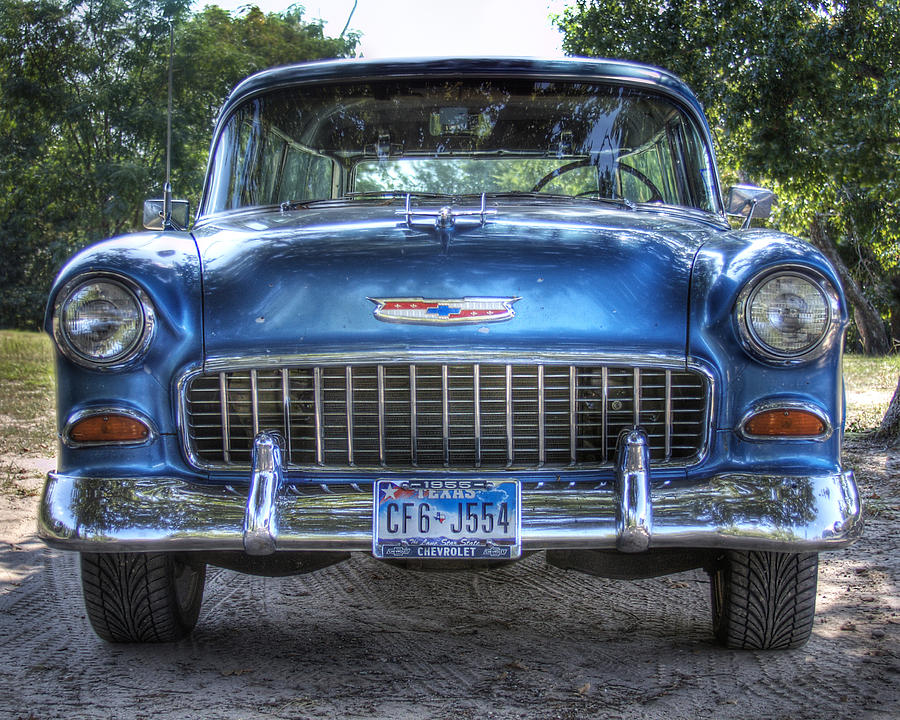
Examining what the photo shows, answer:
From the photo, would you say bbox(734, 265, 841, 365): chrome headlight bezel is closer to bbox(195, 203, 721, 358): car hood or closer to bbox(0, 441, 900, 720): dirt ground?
bbox(195, 203, 721, 358): car hood

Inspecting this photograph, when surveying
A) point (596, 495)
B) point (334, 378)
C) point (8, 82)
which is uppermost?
point (8, 82)

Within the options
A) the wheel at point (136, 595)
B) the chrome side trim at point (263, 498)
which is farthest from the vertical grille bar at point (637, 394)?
the wheel at point (136, 595)

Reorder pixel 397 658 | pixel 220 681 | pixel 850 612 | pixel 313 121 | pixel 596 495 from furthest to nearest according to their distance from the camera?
pixel 313 121 < pixel 850 612 < pixel 397 658 < pixel 220 681 < pixel 596 495

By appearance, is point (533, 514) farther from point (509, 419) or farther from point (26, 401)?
point (26, 401)

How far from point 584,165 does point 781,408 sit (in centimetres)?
149

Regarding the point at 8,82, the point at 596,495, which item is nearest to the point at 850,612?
the point at 596,495

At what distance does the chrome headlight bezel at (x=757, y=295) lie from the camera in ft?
9.02

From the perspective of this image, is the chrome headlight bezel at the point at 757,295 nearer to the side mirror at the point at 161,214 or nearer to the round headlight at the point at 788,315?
the round headlight at the point at 788,315

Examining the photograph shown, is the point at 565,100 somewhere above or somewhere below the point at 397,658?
above

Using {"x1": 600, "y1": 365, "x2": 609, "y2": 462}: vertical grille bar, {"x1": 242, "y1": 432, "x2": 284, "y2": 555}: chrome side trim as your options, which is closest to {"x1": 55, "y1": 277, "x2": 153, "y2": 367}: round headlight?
{"x1": 242, "y1": 432, "x2": 284, "y2": 555}: chrome side trim

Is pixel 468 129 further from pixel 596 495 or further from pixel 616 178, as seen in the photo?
pixel 596 495

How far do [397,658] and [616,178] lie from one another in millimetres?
1916

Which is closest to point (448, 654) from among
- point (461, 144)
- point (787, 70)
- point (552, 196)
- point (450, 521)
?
point (450, 521)

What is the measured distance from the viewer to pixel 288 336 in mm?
2764
